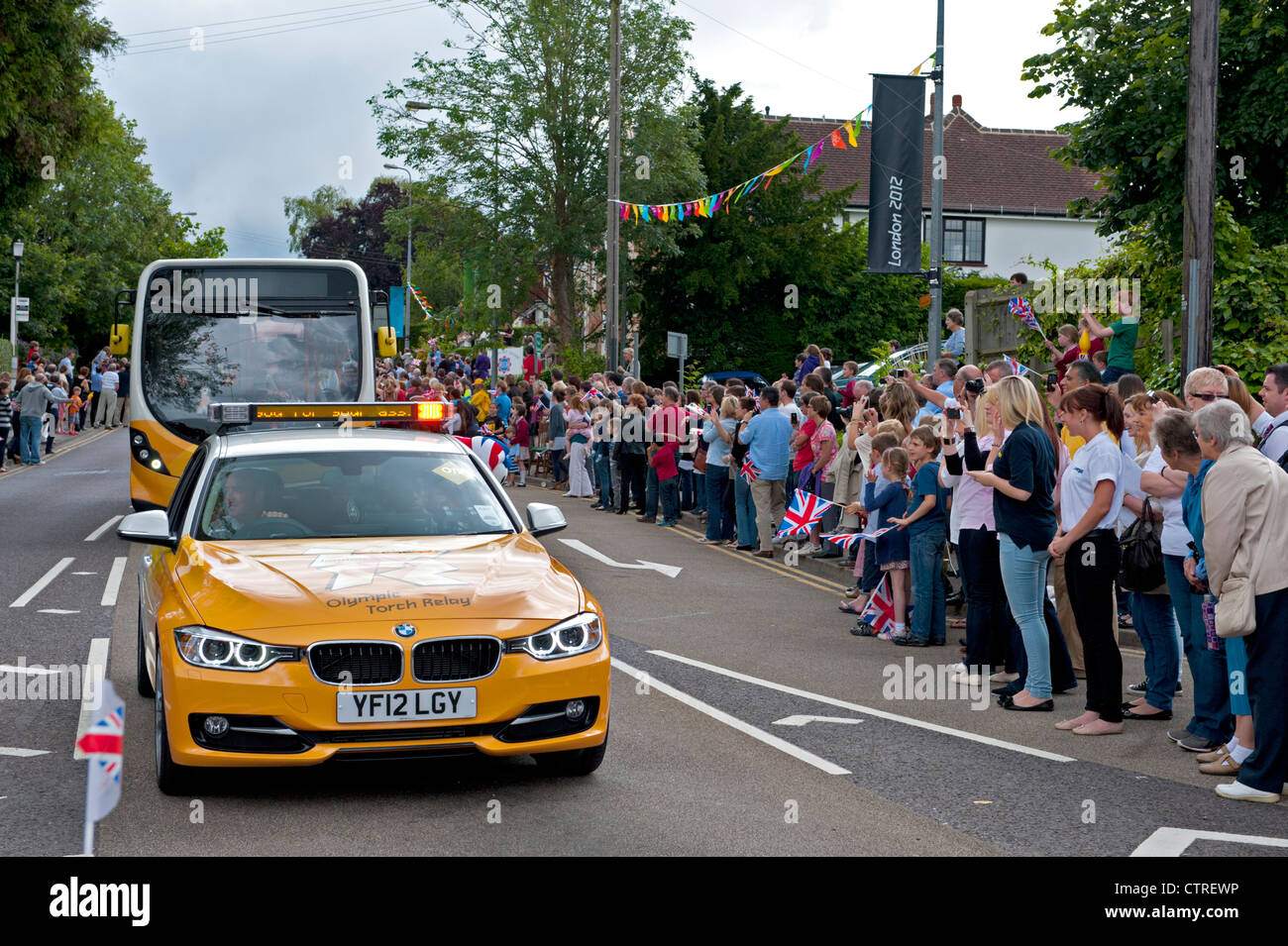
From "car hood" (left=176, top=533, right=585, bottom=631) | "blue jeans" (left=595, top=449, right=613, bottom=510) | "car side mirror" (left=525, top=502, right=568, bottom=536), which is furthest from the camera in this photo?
"blue jeans" (left=595, top=449, right=613, bottom=510)

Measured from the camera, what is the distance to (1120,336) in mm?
14656

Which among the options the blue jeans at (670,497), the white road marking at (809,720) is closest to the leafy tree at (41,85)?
the blue jeans at (670,497)

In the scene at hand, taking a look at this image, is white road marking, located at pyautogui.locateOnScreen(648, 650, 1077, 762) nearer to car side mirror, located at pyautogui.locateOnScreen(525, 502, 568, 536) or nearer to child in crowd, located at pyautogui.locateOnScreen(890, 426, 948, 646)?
child in crowd, located at pyautogui.locateOnScreen(890, 426, 948, 646)

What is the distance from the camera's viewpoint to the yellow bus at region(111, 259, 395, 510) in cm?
1686

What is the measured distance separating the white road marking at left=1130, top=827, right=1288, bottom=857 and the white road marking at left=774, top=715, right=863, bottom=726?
2.49 meters

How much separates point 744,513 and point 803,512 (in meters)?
3.40

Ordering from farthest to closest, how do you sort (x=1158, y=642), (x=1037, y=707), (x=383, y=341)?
1. (x=383, y=341)
2. (x=1037, y=707)
3. (x=1158, y=642)

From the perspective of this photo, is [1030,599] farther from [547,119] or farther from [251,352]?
[547,119]

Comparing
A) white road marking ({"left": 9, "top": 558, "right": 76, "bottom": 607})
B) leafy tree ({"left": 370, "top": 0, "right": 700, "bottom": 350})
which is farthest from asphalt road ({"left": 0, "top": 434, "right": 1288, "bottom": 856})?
leafy tree ({"left": 370, "top": 0, "right": 700, "bottom": 350})

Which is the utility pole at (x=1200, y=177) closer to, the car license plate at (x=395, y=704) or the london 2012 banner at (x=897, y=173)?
the car license plate at (x=395, y=704)

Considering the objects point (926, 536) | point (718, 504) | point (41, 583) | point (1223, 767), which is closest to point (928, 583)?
point (926, 536)

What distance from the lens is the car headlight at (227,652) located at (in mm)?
6207

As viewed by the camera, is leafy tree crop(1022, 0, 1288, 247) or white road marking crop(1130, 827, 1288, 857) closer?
white road marking crop(1130, 827, 1288, 857)

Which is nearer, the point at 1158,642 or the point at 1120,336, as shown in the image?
the point at 1158,642
